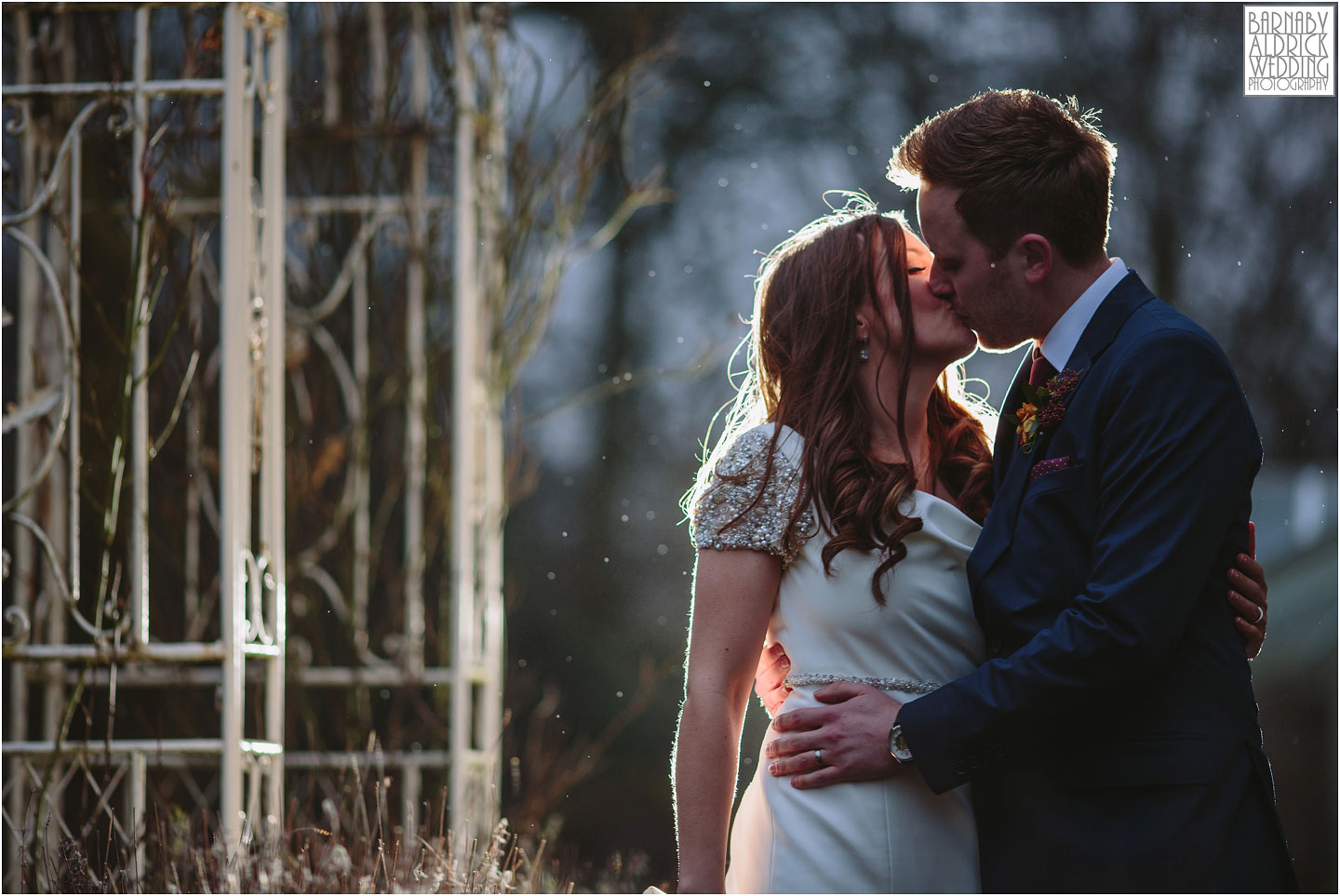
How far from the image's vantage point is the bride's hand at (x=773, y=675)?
2.41m

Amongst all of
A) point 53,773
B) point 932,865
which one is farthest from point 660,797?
point 932,865

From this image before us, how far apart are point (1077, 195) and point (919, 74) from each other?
6.16m

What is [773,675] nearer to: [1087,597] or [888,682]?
[888,682]

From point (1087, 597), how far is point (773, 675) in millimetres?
656

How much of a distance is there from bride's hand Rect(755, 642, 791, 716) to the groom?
216 mm

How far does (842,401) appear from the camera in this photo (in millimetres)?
2330

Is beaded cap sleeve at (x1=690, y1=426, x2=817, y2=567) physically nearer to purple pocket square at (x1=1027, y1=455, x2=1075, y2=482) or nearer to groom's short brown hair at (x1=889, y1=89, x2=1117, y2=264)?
purple pocket square at (x1=1027, y1=455, x2=1075, y2=482)

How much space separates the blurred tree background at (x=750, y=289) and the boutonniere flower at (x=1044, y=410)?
14.8ft

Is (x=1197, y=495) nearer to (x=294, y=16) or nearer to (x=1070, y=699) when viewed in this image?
(x=1070, y=699)

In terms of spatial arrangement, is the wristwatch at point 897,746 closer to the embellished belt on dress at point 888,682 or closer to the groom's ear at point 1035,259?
the embellished belt on dress at point 888,682

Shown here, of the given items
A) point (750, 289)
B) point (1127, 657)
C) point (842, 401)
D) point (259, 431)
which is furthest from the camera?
point (750, 289)

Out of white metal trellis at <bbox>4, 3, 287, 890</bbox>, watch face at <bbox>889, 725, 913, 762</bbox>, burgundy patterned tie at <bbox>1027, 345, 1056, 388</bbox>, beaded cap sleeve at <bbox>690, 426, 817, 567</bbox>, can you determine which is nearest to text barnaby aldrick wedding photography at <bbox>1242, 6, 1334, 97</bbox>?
burgundy patterned tie at <bbox>1027, 345, 1056, 388</bbox>

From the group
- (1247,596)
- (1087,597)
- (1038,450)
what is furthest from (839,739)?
(1247,596)

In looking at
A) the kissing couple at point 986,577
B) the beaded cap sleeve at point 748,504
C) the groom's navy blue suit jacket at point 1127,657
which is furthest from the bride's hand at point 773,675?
the groom's navy blue suit jacket at point 1127,657
